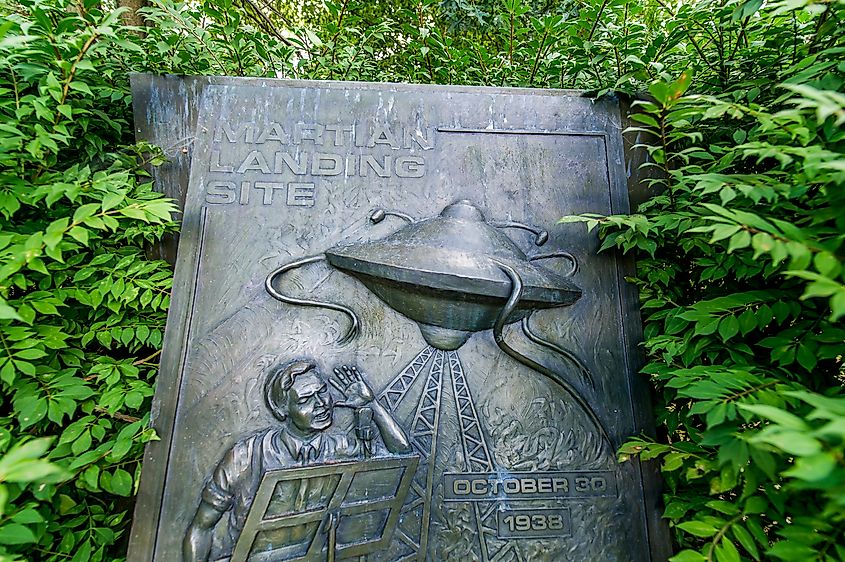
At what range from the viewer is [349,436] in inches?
69.1

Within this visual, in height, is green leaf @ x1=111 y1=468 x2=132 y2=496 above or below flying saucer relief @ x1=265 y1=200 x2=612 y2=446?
below

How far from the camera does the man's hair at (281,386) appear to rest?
5.74ft

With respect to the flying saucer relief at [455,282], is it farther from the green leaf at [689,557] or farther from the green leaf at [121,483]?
the green leaf at [121,483]

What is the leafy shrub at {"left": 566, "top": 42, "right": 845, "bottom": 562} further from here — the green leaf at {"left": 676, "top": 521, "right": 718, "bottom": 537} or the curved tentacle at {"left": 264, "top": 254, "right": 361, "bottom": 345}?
the curved tentacle at {"left": 264, "top": 254, "right": 361, "bottom": 345}

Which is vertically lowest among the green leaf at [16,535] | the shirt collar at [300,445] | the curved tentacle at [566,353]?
the green leaf at [16,535]

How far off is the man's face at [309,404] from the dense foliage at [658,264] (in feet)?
1.56

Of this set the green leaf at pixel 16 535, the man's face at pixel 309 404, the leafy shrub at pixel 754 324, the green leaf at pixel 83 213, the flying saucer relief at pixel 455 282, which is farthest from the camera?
the flying saucer relief at pixel 455 282

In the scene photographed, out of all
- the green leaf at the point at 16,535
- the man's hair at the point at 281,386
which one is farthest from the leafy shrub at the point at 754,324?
the green leaf at the point at 16,535

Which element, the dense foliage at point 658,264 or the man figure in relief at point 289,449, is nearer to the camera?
the dense foliage at point 658,264

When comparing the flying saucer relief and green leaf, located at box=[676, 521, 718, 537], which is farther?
the flying saucer relief

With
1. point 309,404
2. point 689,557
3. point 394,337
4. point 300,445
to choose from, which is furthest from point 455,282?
point 689,557

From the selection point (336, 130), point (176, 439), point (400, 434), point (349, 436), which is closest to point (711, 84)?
point (336, 130)

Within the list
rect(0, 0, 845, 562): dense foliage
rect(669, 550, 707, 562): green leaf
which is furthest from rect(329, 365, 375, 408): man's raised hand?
rect(669, 550, 707, 562): green leaf

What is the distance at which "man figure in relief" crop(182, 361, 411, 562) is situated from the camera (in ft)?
5.33
